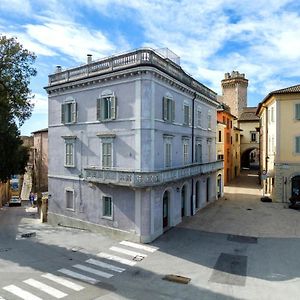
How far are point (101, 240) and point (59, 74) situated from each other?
1391 cm

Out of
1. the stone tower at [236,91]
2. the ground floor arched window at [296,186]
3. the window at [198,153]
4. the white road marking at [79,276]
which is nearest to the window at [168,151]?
the window at [198,153]

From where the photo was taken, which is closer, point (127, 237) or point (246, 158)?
point (127, 237)

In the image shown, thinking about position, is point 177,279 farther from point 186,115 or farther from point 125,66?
point 186,115

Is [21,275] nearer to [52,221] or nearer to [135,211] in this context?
[135,211]

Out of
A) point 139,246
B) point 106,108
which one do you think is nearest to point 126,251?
point 139,246

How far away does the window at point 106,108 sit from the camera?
21.8 meters

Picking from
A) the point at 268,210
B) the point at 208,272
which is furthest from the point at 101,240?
the point at 268,210

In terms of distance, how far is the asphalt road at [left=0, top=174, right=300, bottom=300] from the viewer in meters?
13.6

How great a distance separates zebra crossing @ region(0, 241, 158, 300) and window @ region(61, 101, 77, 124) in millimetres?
10807

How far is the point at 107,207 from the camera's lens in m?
22.5

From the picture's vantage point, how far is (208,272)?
15.6 metres

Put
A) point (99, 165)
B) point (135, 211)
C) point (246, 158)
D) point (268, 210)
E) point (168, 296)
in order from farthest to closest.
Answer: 1. point (246, 158)
2. point (268, 210)
3. point (99, 165)
4. point (135, 211)
5. point (168, 296)

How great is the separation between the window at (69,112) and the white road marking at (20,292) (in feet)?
44.9

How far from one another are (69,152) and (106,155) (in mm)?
4465
